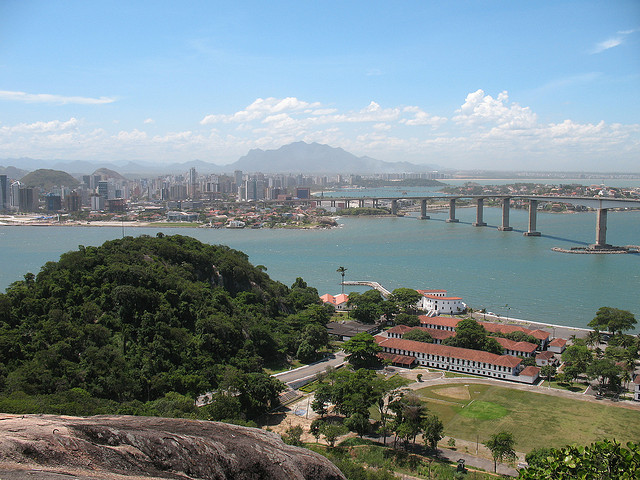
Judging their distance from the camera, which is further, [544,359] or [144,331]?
[544,359]

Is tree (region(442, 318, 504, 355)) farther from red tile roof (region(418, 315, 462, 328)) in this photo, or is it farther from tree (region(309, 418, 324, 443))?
tree (region(309, 418, 324, 443))

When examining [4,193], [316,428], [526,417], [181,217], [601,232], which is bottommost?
[526,417]

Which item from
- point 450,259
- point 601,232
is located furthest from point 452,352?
point 601,232

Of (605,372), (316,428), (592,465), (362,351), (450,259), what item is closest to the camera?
(592,465)

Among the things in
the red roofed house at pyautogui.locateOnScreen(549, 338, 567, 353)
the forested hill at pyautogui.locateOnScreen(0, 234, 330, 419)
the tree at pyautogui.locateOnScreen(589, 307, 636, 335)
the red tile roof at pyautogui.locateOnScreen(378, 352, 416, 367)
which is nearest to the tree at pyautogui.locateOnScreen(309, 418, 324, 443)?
the forested hill at pyautogui.locateOnScreen(0, 234, 330, 419)

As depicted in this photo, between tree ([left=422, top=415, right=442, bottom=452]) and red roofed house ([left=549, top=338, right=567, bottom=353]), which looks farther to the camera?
red roofed house ([left=549, top=338, right=567, bottom=353])

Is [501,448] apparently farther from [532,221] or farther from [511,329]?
[532,221]

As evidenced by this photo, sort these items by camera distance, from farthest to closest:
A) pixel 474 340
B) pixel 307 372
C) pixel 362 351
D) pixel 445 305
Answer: pixel 445 305 < pixel 474 340 < pixel 362 351 < pixel 307 372
